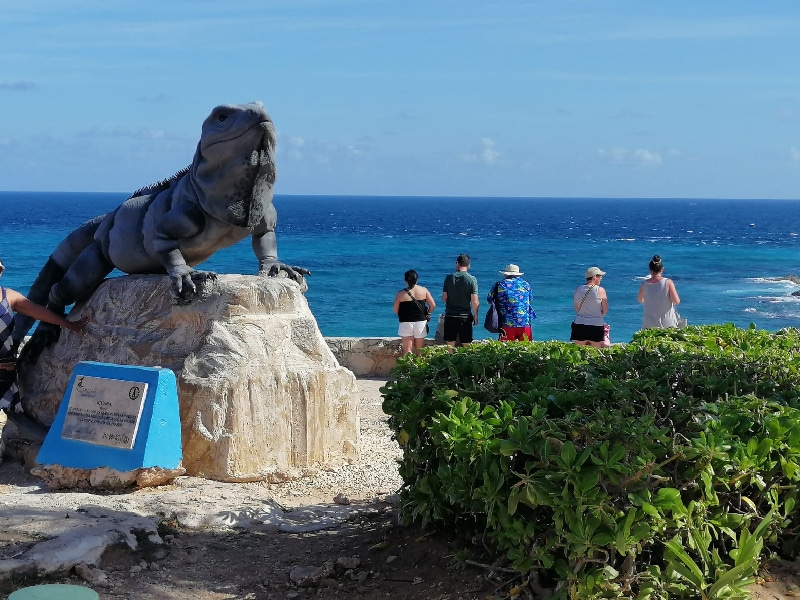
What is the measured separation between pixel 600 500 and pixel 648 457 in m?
0.25

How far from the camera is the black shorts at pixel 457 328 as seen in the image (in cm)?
1116

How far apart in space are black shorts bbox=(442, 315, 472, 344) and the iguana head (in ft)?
12.7

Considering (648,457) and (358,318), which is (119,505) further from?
(358,318)

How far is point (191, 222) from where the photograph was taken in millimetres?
7688

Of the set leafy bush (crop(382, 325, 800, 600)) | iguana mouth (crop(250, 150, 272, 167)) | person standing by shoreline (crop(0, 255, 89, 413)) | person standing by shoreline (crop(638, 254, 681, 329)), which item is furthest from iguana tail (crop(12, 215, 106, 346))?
person standing by shoreline (crop(638, 254, 681, 329))

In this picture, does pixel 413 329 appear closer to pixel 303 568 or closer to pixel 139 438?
pixel 139 438

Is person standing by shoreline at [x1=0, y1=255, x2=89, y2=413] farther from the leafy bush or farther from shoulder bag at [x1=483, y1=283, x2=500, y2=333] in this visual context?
shoulder bag at [x1=483, y1=283, x2=500, y2=333]

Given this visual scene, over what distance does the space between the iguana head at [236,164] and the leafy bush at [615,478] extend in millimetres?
3027

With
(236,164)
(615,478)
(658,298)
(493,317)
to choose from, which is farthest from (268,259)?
(615,478)

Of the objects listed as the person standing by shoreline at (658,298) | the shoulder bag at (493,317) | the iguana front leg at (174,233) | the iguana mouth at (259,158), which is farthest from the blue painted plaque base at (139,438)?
the person standing by shoreline at (658,298)

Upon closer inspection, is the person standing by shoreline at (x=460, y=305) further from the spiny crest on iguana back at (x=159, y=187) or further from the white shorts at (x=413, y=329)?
the spiny crest on iguana back at (x=159, y=187)

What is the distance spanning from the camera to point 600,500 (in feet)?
12.5

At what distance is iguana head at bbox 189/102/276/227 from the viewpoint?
7.38 metres

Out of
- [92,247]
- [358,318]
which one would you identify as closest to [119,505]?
[92,247]
